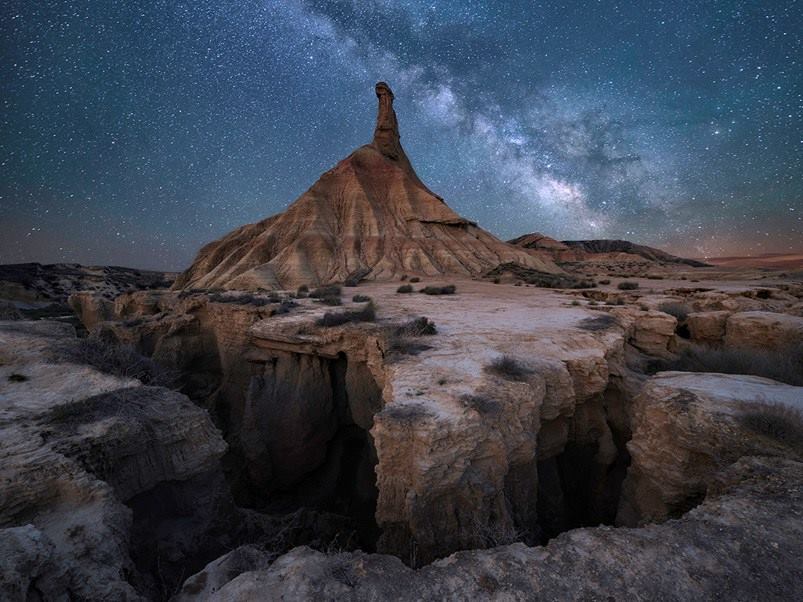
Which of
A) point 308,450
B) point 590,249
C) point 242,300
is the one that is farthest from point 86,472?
point 590,249

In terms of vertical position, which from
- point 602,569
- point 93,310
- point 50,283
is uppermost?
point 50,283

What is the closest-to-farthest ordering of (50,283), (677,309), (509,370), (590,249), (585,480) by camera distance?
1. (509,370)
2. (585,480)
3. (677,309)
4. (50,283)
5. (590,249)

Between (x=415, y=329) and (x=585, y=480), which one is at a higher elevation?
(x=415, y=329)

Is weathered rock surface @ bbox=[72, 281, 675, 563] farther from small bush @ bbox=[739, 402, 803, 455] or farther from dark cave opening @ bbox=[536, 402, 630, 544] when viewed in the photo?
small bush @ bbox=[739, 402, 803, 455]

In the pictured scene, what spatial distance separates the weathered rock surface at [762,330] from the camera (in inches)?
286

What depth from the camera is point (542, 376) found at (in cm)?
496

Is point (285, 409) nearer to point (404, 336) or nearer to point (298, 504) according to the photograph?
point (298, 504)

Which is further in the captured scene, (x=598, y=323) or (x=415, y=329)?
(x=598, y=323)

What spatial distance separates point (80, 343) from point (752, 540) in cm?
864

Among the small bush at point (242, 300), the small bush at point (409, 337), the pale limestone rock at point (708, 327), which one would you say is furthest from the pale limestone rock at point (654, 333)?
the small bush at point (242, 300)

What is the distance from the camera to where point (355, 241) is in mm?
29125

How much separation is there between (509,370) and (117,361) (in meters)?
6.32

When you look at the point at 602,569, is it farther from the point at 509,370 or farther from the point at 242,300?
the point at 242,300

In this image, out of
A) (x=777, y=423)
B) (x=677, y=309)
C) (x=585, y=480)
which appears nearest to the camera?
(x=777, y=423)
